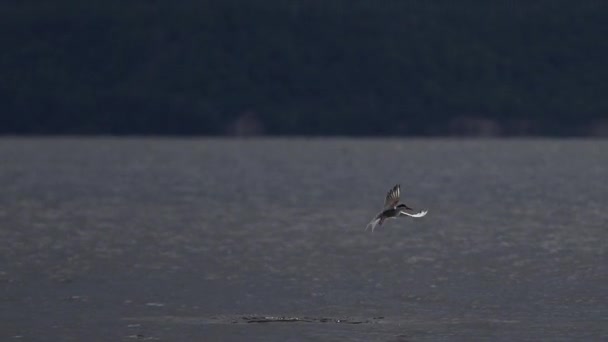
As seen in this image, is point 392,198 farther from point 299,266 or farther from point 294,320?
point 299,266

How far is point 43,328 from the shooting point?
29.2m

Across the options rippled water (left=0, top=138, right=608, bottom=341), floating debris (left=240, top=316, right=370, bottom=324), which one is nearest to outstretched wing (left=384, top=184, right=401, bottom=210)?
rippled water (left=0, top=138, right=608, bottom=341)

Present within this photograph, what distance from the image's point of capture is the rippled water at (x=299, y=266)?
98.1 ft

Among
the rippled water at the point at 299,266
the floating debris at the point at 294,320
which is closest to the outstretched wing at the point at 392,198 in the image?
the rippled water at the point at 299,266

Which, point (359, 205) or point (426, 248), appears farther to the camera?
point (359, 205)

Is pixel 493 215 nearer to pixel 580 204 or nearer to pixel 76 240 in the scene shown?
pixel 580 204

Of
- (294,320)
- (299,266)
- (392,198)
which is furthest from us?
(299,266)

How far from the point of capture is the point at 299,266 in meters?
38.9

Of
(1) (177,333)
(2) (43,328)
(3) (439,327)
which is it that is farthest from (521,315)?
(2) (43,328)

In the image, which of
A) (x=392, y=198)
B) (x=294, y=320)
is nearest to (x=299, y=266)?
(x=294, y=320)

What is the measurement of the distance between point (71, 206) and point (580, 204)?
19543mm

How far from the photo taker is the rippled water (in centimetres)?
2989

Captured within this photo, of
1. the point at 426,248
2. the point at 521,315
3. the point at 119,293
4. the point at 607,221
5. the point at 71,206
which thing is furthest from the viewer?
the point at 71,206

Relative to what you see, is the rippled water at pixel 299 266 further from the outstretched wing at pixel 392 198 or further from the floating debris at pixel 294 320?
the outstretched wing at pixel 392 198
